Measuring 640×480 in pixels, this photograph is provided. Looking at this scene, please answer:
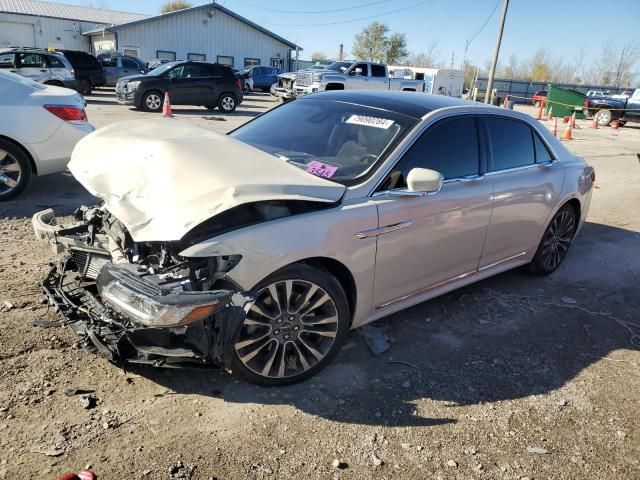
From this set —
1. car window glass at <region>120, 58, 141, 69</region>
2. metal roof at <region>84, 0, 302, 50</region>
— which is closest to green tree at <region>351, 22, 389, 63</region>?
metal roof at <region>84, 0, 302, 50</region>

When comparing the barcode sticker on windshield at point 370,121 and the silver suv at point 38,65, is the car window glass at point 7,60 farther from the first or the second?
the barcode sticker on windshield at point 370,121

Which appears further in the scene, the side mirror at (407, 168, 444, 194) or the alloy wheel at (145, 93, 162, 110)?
the alloy wheel at (145, 93, 162, 110)

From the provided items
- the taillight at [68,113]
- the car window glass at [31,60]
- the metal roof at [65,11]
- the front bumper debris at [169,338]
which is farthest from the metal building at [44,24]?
the front bumper debris at [169,338]

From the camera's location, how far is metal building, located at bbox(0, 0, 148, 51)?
39531mm

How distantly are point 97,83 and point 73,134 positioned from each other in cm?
1980

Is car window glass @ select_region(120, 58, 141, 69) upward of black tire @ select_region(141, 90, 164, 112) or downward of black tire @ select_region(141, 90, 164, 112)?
upward

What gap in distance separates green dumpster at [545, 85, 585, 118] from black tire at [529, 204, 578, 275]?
2490 centimetres

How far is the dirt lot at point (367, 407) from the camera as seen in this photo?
2539 millimetres

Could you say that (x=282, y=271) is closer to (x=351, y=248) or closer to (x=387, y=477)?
(x=351, y=248)

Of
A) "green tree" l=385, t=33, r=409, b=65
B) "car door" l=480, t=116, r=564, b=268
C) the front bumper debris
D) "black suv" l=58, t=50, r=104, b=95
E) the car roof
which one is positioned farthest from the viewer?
"green tree" l=385, t=33, r=409, b=65

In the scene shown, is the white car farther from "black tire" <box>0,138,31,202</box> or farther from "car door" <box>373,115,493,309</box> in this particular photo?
"car door" <box>373,115,493,309</box>

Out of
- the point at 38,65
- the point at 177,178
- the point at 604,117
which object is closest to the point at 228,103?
the point at 38,65

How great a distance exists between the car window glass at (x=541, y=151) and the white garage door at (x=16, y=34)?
149ft

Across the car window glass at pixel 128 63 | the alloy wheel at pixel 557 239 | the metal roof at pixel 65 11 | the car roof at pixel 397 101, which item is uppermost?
the metal roof at pixel 65 11
